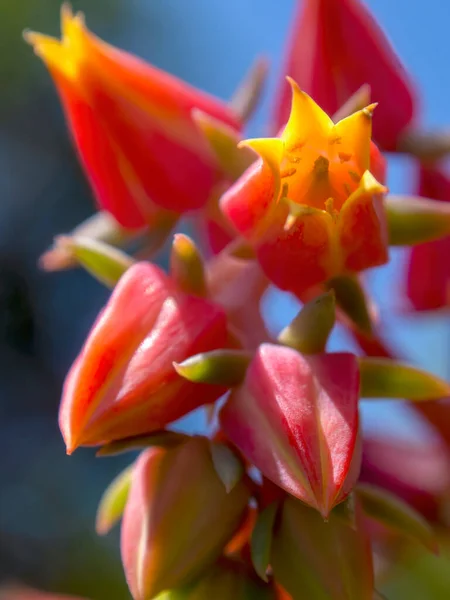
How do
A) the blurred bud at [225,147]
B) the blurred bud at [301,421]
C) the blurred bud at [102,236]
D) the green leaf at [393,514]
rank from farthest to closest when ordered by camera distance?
the blurred bud at [102,236]
the blurred bud at [225,147]
the green leaf at [393,514]
the blurred bud at [301,421]

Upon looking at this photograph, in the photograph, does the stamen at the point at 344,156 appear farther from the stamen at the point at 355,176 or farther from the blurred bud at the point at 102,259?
the blurred bud at the point at 102,259

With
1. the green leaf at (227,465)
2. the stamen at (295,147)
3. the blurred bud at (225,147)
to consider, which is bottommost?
the green leaf at (227,465)

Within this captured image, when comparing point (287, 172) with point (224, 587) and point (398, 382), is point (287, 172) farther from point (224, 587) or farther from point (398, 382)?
point (224, 587)

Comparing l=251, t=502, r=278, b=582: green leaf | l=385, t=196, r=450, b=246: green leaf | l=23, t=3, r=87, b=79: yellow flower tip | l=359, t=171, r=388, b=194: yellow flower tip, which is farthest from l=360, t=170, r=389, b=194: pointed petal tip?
l=23, t=3, r=87, b=79: yellow flower tip

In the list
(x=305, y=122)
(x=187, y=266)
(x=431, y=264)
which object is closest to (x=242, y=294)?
(x=187, y=266)

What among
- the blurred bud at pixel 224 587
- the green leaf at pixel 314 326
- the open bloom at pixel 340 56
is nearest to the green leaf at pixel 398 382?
the green leaf at pixel 314 326

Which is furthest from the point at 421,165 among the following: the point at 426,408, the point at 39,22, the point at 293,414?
the point at 39,22

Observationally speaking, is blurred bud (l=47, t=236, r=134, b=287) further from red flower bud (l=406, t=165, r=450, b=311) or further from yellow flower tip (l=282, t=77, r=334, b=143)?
red flower bud (l=406, t=165, r=450, b=311)
